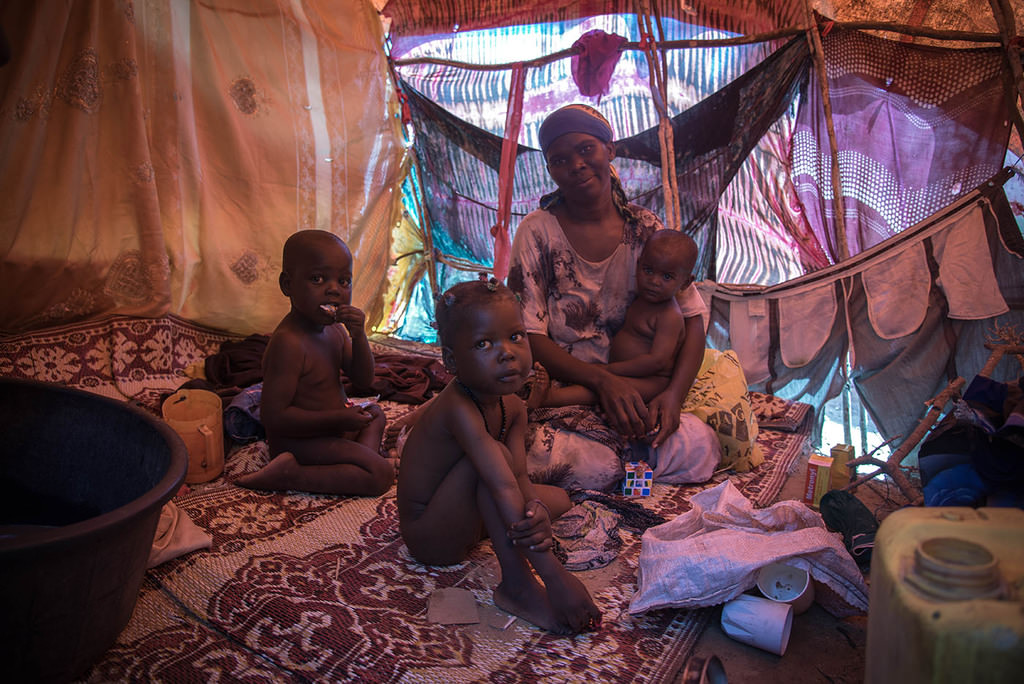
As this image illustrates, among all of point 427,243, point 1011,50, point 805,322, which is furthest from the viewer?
point 427,243

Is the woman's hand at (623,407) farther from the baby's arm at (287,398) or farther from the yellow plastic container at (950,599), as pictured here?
the yellow plastic container at (950,599)

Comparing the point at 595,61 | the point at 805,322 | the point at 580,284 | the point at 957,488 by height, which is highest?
the point at 595,61

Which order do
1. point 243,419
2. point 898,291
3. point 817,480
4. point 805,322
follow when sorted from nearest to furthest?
point 817,480 < point 243,419 < point 898,291 < point 805,322

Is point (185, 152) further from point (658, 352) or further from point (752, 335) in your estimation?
point (752, 335)

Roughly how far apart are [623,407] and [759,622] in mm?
993

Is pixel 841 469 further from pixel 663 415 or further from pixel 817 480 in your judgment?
pixel 663 415

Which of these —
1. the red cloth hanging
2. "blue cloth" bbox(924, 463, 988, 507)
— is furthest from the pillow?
the red cloth hanging

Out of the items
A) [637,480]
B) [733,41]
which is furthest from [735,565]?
[733,41]

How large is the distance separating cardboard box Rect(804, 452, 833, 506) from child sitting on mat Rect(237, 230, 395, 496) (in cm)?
159

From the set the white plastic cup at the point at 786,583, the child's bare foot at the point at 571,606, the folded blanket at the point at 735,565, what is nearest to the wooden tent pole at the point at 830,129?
the folded blanket at the point at 735,565

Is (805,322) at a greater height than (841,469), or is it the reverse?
(805,322)

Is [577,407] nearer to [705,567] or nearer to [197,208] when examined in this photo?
[705,567]

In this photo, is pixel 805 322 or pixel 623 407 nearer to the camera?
pixel 623 407

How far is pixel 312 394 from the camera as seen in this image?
8.57 ft
